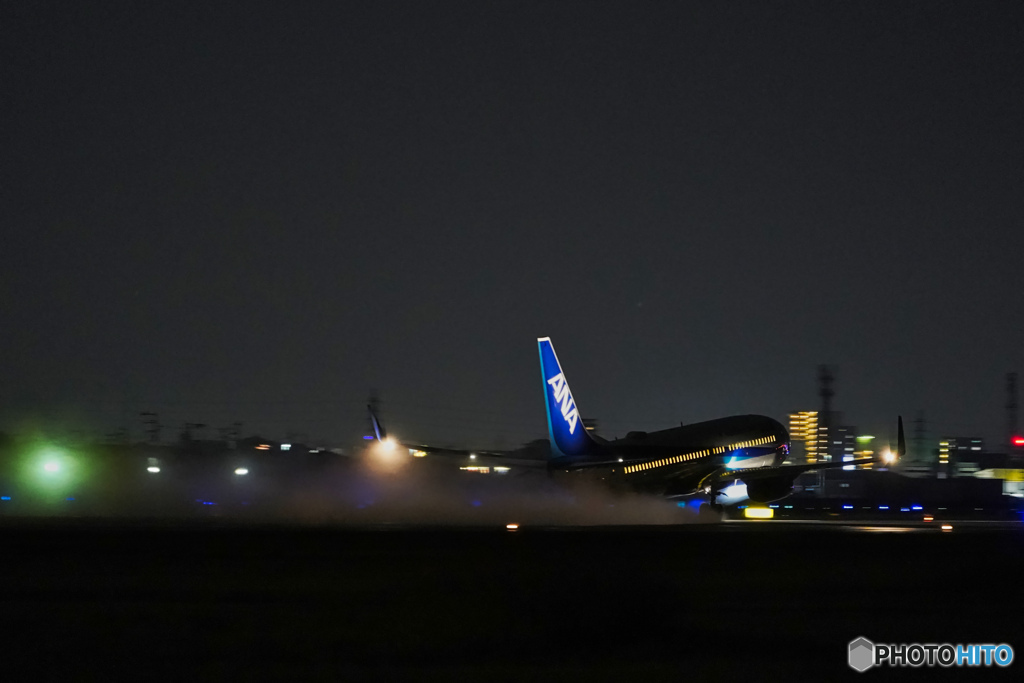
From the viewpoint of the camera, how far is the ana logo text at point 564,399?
42750mm

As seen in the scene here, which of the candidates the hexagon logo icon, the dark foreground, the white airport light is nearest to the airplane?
the white airport light

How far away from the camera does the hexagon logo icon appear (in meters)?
11.7

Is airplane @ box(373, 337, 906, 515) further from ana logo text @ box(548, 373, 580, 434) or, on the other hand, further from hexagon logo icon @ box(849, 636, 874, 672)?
hexagon logo icon @ box(849, 636, 874, 672)

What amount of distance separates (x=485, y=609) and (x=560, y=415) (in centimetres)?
2799

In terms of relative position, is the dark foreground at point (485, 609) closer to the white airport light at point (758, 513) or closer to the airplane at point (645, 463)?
the airplane at point (645, 463)

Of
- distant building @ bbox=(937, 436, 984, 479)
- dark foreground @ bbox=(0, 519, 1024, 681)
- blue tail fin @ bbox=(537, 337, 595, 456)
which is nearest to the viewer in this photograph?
dark foreground @ bbox=(0, 519, 1024, 681)

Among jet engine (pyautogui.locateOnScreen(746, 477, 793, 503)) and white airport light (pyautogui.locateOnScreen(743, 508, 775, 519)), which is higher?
jet engine (pyautogui.locateOnScreen(746, 477, 793, 503))

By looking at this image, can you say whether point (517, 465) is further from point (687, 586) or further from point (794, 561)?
point (687, 586)

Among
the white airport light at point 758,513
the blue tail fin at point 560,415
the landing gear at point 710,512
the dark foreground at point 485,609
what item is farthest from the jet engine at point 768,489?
the dark foreground at point 485,609

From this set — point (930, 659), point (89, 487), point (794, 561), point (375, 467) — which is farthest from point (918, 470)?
point (930, 659)

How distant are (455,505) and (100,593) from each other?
3016cm

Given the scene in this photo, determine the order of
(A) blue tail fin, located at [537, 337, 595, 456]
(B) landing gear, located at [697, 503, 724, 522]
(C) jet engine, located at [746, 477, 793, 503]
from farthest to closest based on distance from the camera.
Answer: (C) jet engine, located at [746, 477, 793, 503] < (A) blue tail fin, located at [537, 337, 595, 456] < (B) landing gear, located at [697, 503, 724, 522]

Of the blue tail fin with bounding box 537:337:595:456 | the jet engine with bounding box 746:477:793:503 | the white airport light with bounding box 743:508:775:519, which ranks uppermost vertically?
the blue tail fin with bounding box 537:337:595:456

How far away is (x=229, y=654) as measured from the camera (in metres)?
12.2
